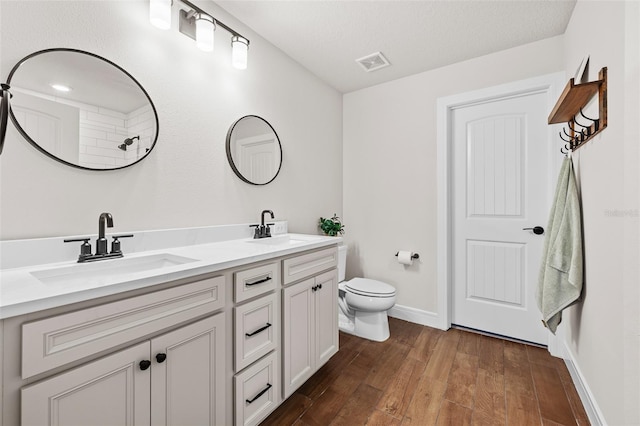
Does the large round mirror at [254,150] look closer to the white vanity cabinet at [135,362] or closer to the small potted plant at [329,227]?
the small potted plant at [329,227]

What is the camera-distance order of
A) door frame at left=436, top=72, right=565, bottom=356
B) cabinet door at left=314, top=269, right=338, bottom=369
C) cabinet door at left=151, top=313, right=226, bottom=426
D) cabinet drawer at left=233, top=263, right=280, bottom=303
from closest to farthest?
cabinet door at left=151, top=313, right=226, bottom=426 < cabinet drawer at left=233, top=263, right=280, bottom=303 < cabinet door at left=314, top=269, right=338, bottom=369 < door frame at left=436, top=72, right=565, bottom=356

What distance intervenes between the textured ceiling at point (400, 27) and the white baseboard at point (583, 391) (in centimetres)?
228

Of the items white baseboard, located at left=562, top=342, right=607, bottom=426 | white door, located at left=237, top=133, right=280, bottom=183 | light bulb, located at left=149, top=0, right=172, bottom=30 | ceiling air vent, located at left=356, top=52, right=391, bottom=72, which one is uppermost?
ceiling air vent, located at left=356, top=52, right=391, bottom=72

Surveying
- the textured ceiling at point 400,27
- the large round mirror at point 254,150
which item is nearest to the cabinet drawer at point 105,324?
the large round mirror at point 254,150

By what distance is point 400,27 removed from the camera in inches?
80.3

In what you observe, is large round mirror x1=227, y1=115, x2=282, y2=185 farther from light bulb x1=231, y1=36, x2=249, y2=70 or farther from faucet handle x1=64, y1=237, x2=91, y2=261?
faucet handle x1=64, y1=237, x2=91, y2=261

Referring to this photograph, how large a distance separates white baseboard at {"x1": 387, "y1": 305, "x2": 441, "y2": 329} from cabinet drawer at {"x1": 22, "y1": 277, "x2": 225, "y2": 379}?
215 cm

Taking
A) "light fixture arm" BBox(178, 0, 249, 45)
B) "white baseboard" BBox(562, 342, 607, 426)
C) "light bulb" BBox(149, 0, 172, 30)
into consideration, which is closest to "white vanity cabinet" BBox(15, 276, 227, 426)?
"light bulb" BBox(149, 0, 172, 30)

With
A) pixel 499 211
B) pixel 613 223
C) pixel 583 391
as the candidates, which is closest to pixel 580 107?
pixel 613 223

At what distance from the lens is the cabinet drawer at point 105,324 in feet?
2.39

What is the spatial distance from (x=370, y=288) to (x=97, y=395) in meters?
1.90

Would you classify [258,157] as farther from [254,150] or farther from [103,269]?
[103,269]

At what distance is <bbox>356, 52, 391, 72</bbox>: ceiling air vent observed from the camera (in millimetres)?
2396

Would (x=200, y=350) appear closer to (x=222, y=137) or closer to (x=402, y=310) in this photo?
(x=222, y=137)
